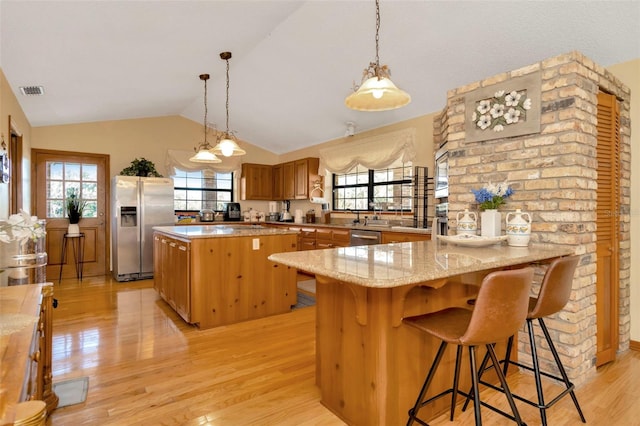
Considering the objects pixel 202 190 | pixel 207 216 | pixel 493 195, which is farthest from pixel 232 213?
pixel 493 195

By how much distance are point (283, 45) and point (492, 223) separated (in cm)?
296

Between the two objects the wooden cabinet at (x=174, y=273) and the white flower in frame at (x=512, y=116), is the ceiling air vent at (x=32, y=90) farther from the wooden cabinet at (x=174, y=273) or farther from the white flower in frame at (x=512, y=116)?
the white flower in frame at (x=512, y=116)

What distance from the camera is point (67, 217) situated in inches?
221

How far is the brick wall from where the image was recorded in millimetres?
2166

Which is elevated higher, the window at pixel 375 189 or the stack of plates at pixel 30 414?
the window at pixel 375 189

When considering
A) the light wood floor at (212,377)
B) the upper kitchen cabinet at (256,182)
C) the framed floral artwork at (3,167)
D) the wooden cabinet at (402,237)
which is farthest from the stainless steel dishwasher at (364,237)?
the framed floral artwork at (3,167)

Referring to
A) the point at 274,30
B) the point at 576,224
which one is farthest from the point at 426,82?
the point at 576,224

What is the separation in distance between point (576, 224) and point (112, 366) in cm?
330

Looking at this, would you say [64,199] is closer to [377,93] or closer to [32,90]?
[32,90]

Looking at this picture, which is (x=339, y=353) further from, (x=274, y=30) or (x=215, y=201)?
(x=215, y=201)

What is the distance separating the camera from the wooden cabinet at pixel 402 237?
3.85 m

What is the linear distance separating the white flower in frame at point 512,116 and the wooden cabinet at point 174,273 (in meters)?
2.87

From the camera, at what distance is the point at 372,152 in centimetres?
530

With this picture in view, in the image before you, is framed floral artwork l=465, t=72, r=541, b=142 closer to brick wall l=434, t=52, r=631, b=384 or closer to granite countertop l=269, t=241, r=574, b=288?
brick wall l=434, t=52, r=631, b=384
